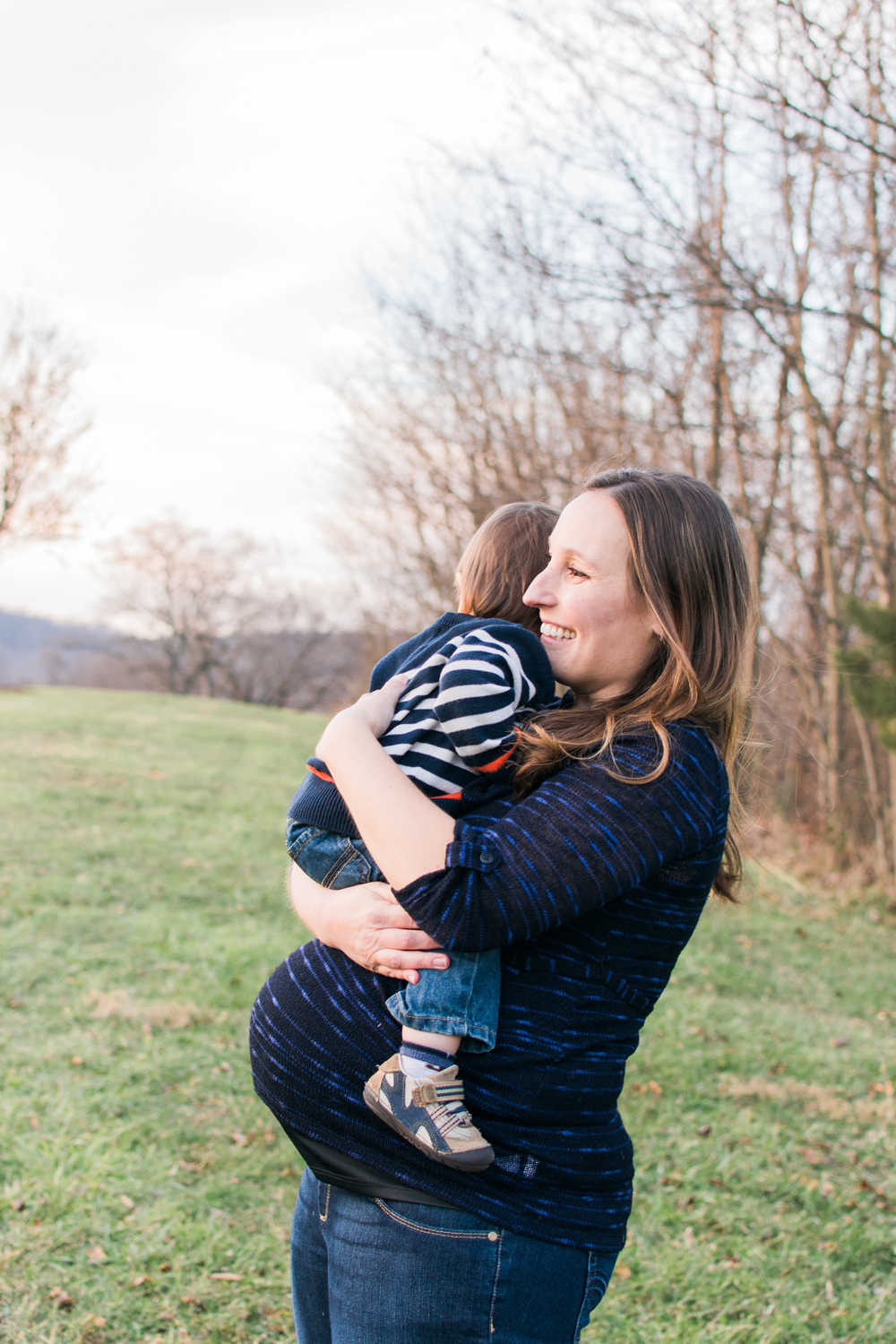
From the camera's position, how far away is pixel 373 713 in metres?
1.52

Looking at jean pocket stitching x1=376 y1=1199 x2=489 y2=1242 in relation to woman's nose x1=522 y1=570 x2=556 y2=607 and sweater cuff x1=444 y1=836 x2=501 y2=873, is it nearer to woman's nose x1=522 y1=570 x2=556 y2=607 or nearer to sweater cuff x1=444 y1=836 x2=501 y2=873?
sweater cuff x1=444 y1=836 x2=501 y2=873

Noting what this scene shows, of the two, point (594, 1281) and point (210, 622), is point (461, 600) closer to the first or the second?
point (594, 1281)

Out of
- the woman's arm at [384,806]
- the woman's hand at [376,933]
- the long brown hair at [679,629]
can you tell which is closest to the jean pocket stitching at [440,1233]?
the woman's hand at [376,933]

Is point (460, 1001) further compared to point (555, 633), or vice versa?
point (555, 633)

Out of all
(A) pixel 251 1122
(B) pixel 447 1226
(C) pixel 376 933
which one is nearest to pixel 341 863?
(C) pixel 376 933

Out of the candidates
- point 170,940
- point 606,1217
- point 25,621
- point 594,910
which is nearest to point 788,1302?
point 606,1217

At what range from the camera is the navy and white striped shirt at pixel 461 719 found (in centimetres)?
143

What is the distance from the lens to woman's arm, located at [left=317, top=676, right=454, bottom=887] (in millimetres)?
1277

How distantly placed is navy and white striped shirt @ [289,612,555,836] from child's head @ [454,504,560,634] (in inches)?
7.5

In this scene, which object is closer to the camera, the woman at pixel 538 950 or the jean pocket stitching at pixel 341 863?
the woman at pixel 538 950

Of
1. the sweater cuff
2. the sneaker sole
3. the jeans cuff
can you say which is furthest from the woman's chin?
the sneaker sole

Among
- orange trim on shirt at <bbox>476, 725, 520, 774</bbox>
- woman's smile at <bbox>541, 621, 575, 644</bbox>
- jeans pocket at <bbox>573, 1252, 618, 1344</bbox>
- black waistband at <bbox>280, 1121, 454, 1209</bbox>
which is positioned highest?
woman's smile at <bbox>541, 621, 575, 644</bbox>

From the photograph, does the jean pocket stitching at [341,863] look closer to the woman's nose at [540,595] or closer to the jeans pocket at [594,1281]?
the woman's nose at [540,595]

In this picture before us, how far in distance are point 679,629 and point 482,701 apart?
12.8 inches
